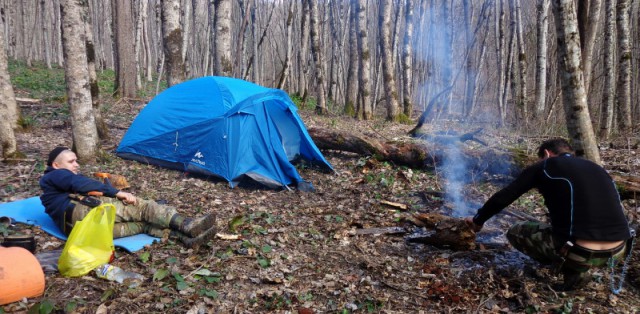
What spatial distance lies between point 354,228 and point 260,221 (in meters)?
1.22

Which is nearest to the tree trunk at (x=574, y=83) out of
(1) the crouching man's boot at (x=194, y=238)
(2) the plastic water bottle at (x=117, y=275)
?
(1) the crouching man's boot at (x=194, y=238)

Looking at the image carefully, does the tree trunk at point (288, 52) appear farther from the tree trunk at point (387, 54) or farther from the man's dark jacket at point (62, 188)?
the man's dark jacket at point (62, 188)

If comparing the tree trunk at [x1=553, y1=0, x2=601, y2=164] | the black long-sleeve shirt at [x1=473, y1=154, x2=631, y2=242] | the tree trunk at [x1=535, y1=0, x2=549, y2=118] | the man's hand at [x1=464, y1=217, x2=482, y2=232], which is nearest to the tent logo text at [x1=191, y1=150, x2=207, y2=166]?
the man's hand at [x1=464, y1=217, x2=482, y2=232]

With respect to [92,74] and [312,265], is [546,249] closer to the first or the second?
[312,265]

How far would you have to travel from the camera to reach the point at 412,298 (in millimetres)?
3693

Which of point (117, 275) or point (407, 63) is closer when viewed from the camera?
point (117, 275)

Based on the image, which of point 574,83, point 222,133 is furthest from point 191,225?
point 574,83

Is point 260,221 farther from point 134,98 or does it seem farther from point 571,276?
point 134,98

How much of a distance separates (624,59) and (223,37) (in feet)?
31.1

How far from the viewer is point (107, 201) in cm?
425

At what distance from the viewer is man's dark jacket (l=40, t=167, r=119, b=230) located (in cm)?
406

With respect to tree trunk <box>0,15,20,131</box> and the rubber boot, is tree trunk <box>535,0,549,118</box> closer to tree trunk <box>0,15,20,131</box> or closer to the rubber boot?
the rubber boot

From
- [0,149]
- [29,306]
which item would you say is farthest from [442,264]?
[0,149]

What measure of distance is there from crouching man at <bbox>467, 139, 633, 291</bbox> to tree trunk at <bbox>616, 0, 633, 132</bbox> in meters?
8.17
